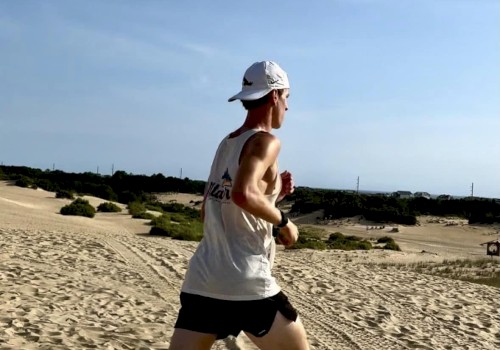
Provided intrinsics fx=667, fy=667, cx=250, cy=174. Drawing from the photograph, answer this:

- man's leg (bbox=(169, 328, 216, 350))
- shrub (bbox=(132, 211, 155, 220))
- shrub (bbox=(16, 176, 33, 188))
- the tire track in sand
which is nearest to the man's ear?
man's leg (bbox=(169, 328, 216, 350))

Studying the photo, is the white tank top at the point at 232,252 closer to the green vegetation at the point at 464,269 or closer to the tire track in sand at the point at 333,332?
the tire track in sand at the point at 333,332

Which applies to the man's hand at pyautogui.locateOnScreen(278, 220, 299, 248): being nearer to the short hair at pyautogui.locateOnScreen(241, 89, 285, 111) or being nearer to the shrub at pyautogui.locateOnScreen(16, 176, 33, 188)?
the short hair at pyautogui.locateOnScreen(241, 89, 285, 111)

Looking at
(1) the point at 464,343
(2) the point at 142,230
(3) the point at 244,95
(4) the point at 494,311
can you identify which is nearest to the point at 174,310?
(1) the point at 464,343

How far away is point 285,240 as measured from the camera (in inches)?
121

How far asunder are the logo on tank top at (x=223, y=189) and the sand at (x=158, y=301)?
3.86m

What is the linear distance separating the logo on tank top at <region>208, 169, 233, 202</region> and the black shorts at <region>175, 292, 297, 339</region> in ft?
1.44

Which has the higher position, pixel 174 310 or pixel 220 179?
pixel 220 179

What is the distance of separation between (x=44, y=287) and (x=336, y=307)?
410 centimetres

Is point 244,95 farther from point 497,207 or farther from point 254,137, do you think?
point 497,207

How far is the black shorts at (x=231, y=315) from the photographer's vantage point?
9.32 ft

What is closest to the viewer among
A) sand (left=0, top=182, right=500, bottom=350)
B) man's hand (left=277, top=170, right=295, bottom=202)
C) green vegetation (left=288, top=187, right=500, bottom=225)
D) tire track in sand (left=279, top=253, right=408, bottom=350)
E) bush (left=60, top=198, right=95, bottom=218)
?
man's hand (left=277, top=170, right=295, bottom=202)

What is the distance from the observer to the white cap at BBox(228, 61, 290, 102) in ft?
9.61

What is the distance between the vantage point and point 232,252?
2848mm

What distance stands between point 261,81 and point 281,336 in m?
1.12
